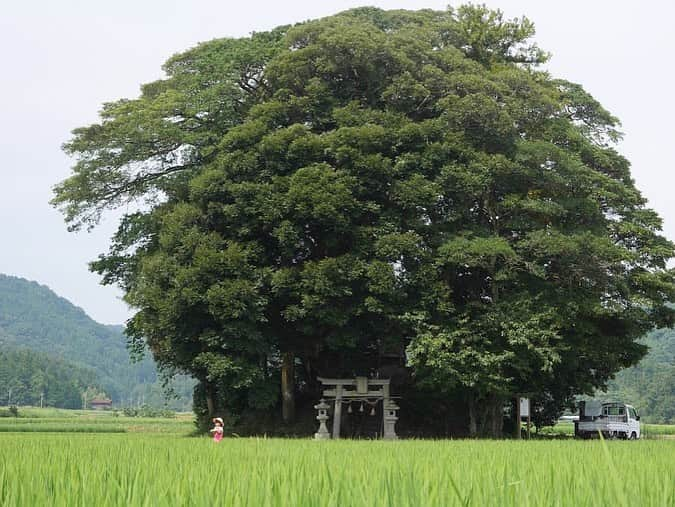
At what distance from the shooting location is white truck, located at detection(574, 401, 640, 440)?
31.2 m

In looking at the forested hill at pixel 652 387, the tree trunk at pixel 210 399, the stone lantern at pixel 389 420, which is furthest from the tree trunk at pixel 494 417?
the forested hill at pixel 652 387

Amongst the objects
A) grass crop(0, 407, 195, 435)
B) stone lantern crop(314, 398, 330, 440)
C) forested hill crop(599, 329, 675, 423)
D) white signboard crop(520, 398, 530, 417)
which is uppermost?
forested hill crop(599, 329, 675, 423)

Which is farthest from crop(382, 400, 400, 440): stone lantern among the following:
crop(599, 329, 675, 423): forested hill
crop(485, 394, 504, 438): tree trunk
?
crop(599, 329, 675, 423): forested hill

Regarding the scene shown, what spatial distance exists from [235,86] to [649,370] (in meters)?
63.6

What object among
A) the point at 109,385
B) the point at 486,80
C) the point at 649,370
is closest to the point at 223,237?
the point at 486,80

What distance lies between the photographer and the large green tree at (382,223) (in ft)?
73.5

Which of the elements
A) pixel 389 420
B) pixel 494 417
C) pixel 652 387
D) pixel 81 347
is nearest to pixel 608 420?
pixel 494 417

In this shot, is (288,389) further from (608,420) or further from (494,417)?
(608,420)

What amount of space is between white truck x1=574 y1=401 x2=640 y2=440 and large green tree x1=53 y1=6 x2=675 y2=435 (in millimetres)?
4890

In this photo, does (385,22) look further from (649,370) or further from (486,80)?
(649,370)

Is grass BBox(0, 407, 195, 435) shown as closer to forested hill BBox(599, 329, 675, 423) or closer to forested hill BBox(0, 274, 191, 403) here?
forested hill BBox(599, 329, 675, 423)

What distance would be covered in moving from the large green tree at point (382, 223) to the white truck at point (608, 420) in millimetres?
4890

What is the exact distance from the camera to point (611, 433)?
31.0 metres

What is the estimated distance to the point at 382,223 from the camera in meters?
23.2
